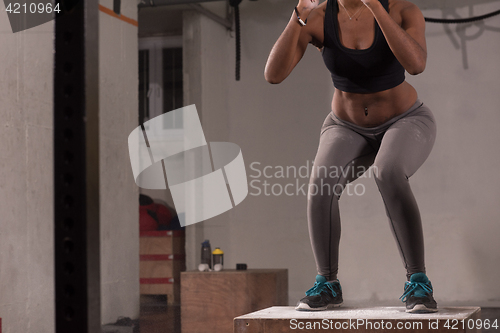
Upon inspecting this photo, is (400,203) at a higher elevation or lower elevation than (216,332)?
higher

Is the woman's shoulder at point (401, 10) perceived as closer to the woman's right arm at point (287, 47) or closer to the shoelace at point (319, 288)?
the woman's right arm at point (287, 47)

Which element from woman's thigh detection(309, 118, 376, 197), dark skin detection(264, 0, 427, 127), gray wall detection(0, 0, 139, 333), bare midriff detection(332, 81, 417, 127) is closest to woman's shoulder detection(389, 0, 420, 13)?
dark skin detection(264, 0, 427, 127)

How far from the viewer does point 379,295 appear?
162 inches

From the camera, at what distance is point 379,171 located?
142 centimetres

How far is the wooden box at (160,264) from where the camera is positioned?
4.09m

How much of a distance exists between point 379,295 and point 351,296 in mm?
205

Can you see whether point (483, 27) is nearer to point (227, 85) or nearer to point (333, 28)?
point (227, 85)

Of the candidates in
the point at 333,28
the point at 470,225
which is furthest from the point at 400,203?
the point at 470,225

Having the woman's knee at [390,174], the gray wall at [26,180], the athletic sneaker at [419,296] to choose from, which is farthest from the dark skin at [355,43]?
the gray wall at [26,180]

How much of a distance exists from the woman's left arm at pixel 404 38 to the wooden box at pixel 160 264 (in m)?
3.04

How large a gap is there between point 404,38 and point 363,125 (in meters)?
0.31

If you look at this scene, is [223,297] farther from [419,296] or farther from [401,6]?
[401,6]

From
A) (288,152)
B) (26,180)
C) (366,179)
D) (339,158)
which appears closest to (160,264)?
(288,152)

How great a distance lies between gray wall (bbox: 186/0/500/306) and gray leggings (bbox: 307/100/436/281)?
263 centimetres
